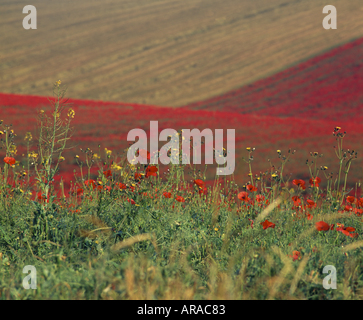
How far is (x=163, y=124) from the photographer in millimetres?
6598

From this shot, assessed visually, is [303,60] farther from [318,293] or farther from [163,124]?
[318,293]

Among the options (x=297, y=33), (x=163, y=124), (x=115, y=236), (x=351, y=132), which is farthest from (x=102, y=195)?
(x=297, y=33)

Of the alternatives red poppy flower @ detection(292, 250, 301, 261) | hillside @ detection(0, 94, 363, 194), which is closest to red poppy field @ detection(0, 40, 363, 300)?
red poppy flower @ detection(292, 250, 301, 261)

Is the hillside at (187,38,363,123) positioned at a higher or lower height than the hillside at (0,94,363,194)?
higher

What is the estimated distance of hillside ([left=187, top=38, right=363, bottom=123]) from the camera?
11164mm

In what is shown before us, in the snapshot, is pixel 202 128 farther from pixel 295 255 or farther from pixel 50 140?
pixel 295 255

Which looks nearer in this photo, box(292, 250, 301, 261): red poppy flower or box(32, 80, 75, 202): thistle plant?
box(292, 250, 301, 261): red poppy flower

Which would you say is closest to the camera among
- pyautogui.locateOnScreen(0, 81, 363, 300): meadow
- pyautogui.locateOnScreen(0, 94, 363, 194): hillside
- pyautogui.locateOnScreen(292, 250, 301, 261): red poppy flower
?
pyautogui.locateOnScreen(0, 81, 363, 300): meadow

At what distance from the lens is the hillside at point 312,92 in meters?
11.2

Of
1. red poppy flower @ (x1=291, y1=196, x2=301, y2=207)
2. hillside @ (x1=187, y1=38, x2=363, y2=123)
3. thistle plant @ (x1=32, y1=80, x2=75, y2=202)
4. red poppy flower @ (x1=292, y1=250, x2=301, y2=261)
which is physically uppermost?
hillside @ (x1=187, y1=38, x2=363, y2=123)

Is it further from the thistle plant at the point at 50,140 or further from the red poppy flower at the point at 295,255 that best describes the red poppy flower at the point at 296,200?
the thistle plant at the point at 50,140

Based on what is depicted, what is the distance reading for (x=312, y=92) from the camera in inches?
510

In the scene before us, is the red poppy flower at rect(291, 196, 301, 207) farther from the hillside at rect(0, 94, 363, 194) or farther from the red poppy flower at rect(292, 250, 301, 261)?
the hillside at rect(0, 94, 363, 194)
